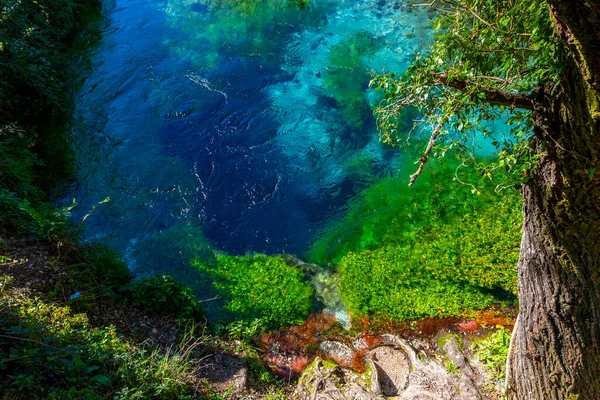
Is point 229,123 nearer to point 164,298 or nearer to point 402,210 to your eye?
point 402,210

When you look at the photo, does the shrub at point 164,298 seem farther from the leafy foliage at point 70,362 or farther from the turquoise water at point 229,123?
the leafy foliage at point 70,362

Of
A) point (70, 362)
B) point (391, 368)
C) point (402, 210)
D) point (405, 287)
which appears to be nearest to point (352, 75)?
point (402, 210)

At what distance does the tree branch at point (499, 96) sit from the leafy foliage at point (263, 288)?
4405mm

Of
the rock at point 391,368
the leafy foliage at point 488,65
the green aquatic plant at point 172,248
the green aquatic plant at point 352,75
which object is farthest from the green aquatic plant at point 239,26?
the leafy foliage at point 488,65

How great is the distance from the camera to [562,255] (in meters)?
3.87

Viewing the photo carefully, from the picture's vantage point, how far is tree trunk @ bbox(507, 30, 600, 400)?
3.20 metres

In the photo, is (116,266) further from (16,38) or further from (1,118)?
(16,38)

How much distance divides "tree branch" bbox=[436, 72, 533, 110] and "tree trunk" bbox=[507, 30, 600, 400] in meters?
0.12

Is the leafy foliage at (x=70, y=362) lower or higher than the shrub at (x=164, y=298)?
higher

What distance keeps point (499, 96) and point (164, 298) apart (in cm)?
517

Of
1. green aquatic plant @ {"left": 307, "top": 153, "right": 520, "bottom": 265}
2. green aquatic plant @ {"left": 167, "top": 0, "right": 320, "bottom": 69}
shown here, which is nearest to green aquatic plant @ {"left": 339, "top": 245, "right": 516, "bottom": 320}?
green aquatic plant @ {"left": 307, "top": 153, "right": 520, "bottom": 265}

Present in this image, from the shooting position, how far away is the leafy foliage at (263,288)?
22.6 ft

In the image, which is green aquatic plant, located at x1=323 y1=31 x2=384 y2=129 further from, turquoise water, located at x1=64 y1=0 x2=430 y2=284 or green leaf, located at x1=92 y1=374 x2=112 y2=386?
green leaf, located at x1=92 y1=374 x2=112 y2=386

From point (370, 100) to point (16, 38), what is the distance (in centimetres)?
791
